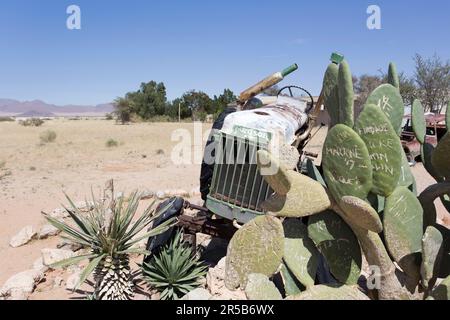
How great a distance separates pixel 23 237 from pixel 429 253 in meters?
5.66

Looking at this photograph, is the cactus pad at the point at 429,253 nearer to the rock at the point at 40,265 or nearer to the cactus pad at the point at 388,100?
the cactus pad at the point at 388,100

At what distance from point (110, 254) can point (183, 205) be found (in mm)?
1442

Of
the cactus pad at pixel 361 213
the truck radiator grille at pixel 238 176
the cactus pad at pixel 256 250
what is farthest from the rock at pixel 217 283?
the cactus pad at pixel 361 213

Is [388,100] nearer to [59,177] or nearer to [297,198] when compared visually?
[297,198]

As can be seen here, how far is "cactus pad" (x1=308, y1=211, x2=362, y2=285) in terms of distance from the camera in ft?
8.05

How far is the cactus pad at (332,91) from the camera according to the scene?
2506mm

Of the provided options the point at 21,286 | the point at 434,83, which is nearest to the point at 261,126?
the point at 21,286

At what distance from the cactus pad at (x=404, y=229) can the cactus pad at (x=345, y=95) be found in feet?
1.68

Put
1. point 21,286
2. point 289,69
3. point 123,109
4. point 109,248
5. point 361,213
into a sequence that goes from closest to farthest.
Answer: point 361,213 → point 109,248 → point 21,286 → point 289,69 → point 123,109

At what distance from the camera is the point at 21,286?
4320 millimetres

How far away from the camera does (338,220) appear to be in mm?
2479

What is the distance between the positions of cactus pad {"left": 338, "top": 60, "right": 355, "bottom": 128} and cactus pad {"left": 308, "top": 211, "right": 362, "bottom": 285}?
0.59 metres
